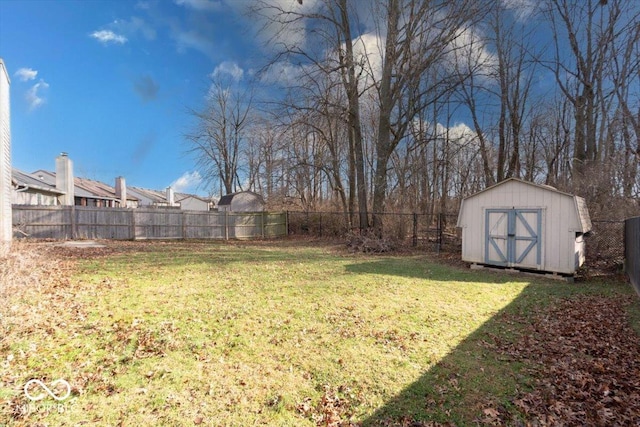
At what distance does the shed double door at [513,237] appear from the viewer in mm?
7973

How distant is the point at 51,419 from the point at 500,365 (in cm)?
413

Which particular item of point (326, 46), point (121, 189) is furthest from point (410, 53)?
point (121, 189)

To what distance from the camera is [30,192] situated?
58.3ft

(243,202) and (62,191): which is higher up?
(62,191)

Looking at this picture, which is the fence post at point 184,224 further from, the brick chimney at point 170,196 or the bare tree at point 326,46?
the brick chimney at point 170,196

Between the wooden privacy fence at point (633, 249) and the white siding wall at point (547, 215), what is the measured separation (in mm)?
954

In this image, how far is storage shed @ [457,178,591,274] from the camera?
751 cm

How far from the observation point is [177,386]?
2668 millimetres

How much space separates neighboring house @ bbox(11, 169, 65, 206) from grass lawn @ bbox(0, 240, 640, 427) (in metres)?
13.8

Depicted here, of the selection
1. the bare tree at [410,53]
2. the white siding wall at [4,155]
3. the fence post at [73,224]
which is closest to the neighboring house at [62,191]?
the fence post at [73,224]

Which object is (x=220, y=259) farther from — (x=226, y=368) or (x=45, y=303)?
(x=226, y=368)

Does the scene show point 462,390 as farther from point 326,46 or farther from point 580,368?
point 326,46

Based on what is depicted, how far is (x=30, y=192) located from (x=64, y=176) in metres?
3.98

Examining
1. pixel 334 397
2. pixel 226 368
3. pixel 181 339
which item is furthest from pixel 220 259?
pixel 334 397
